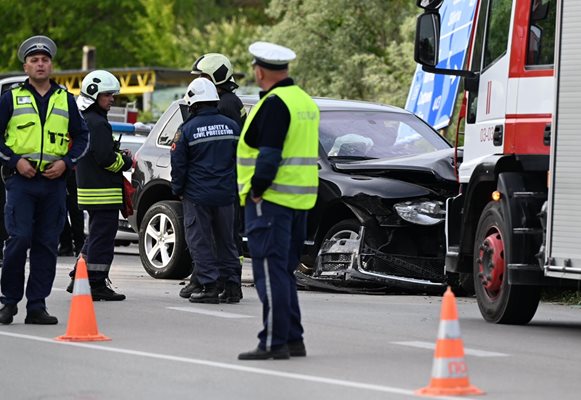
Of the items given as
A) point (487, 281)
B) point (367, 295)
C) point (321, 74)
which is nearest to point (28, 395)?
point (487, 281)

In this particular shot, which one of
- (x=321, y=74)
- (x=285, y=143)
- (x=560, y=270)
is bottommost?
(x=560, y=270)

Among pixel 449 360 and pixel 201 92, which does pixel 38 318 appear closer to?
pixel 201 92

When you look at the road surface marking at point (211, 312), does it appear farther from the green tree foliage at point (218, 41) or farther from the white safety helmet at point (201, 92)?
the green tree foliage at point (218, 41)

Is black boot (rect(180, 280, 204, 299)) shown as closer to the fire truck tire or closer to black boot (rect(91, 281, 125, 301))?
black boot (rect(91, 281, 125, 301))

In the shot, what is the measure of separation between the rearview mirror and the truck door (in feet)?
1.54

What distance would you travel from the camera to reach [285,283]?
970 cm

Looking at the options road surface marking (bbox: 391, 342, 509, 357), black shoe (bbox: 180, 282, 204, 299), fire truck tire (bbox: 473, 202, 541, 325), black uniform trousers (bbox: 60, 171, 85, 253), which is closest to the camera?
road surface marking (bbox: 391, 342, 509, 357)

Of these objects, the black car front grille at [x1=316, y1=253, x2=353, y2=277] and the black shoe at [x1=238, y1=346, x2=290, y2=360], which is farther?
the black car front grille at [x1=316, y1=253, x2=353, y2=277]

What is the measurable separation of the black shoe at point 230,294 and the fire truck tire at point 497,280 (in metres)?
2.35

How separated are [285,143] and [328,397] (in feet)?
6.29

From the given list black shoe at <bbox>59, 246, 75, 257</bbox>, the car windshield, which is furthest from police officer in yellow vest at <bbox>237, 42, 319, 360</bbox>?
black shoe at <bbox>59, 246, 75, 257</bbox>

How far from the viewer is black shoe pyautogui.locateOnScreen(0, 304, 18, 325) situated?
11.7m

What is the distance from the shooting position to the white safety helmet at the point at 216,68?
14008 mm

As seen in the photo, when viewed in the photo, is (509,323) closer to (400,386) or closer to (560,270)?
(560,270)
